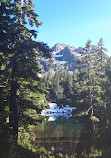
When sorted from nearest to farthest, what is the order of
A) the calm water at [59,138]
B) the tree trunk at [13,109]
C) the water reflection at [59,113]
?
the tree trunk at [13,109] < the calm water at [59,138] < the water reflection at [59,113]

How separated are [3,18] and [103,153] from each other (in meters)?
15.8

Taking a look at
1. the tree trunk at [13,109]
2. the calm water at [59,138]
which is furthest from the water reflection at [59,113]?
the tree trunk at [13,109]

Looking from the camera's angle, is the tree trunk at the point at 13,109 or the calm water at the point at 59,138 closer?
the tree trunk at the point at 13,109

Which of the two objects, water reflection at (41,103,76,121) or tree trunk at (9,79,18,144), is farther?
water reflection at (41,103,76,121)

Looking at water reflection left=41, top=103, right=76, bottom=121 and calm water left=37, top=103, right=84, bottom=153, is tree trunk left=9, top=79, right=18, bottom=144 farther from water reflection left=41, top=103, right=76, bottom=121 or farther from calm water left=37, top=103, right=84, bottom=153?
water reflection left=41, top=103, right=76, bottom=121

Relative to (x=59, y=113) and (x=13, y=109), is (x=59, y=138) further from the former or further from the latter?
(x=59, y=113)

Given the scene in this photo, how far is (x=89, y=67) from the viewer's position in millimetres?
21109

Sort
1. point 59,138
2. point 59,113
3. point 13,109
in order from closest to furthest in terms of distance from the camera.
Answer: point 13,109 → point 59,138 → point 59,113

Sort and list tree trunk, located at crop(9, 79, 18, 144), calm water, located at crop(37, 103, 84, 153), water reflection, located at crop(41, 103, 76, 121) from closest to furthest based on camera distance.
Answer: tree trunk, located at crop(9, 79, 18, 144) → calm water, located at crop(37, 103, 84, 153) → water reflection, located at crop(41, 103, 76, 121)

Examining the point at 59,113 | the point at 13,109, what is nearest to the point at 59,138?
the point at 13,109

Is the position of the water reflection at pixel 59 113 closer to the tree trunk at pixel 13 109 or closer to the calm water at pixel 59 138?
the calm water at pixel 59 138

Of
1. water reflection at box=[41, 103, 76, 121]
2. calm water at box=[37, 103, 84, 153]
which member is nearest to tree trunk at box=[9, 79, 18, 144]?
calm water at box=[37, 103, 84, 153]

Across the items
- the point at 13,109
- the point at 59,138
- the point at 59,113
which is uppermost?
the point at 13,109

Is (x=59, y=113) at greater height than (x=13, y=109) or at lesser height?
lesser
